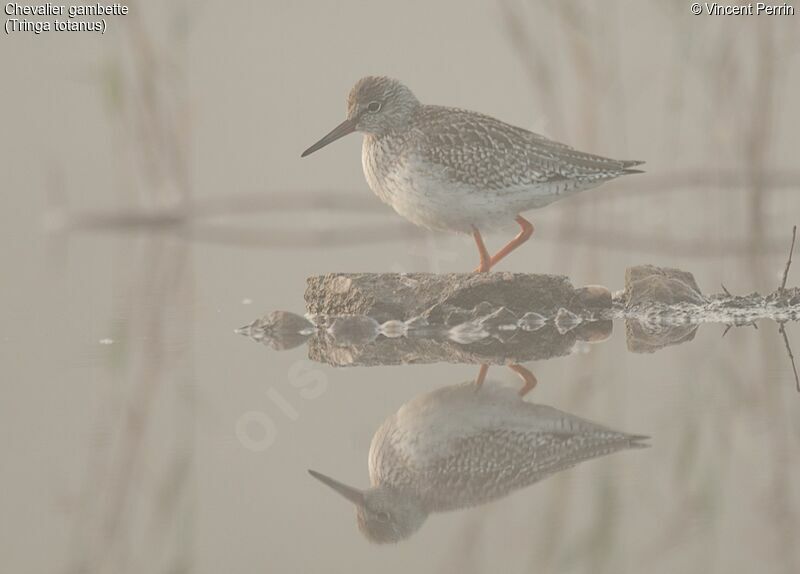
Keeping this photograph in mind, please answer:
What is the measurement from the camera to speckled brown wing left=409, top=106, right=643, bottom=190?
18.8ft

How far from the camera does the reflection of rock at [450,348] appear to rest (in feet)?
15.3

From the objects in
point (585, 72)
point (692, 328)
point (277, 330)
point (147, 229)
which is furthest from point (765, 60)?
point (147, 229)

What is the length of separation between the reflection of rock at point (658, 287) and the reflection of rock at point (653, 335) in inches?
14.5

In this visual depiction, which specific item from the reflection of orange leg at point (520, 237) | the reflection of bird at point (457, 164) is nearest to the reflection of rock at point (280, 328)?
the reflection of bird at point (457, 164)

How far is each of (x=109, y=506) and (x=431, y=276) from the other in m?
3.36

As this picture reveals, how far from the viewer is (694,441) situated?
3148 mm

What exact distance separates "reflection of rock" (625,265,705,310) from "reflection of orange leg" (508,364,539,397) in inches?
80.6

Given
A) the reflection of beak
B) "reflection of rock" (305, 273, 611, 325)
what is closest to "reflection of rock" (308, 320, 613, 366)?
"reflection of rock" (305, 273, 611, 325)

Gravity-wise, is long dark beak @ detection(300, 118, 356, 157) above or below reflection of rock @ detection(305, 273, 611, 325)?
above

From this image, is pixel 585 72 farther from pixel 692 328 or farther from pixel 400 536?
pixel 400 536

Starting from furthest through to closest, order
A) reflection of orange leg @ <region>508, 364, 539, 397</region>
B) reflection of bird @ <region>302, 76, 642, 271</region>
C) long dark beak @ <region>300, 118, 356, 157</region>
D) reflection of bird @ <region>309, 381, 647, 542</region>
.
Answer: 1. long dark beak @ <region>300, 118, 356, 157</region>
2. reflection of bird @ <region>302, 76, 642, 271</region>
3. reflection of orange leg @ <region>508, 364, 539, 397</region>
4. reflection of bird @ <region>309, 381, 647, 542</region>

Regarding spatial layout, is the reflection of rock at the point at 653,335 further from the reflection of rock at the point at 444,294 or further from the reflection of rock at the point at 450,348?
the reflection of rock at the point at 444,294

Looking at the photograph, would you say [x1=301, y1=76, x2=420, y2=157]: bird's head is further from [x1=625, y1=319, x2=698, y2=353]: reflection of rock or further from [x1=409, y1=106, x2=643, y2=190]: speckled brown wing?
[x1=625, y1=319, x2=698, y2=353]: reflection of rock

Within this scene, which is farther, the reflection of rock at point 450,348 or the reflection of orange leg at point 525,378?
the reflection of rock at point 450,348
